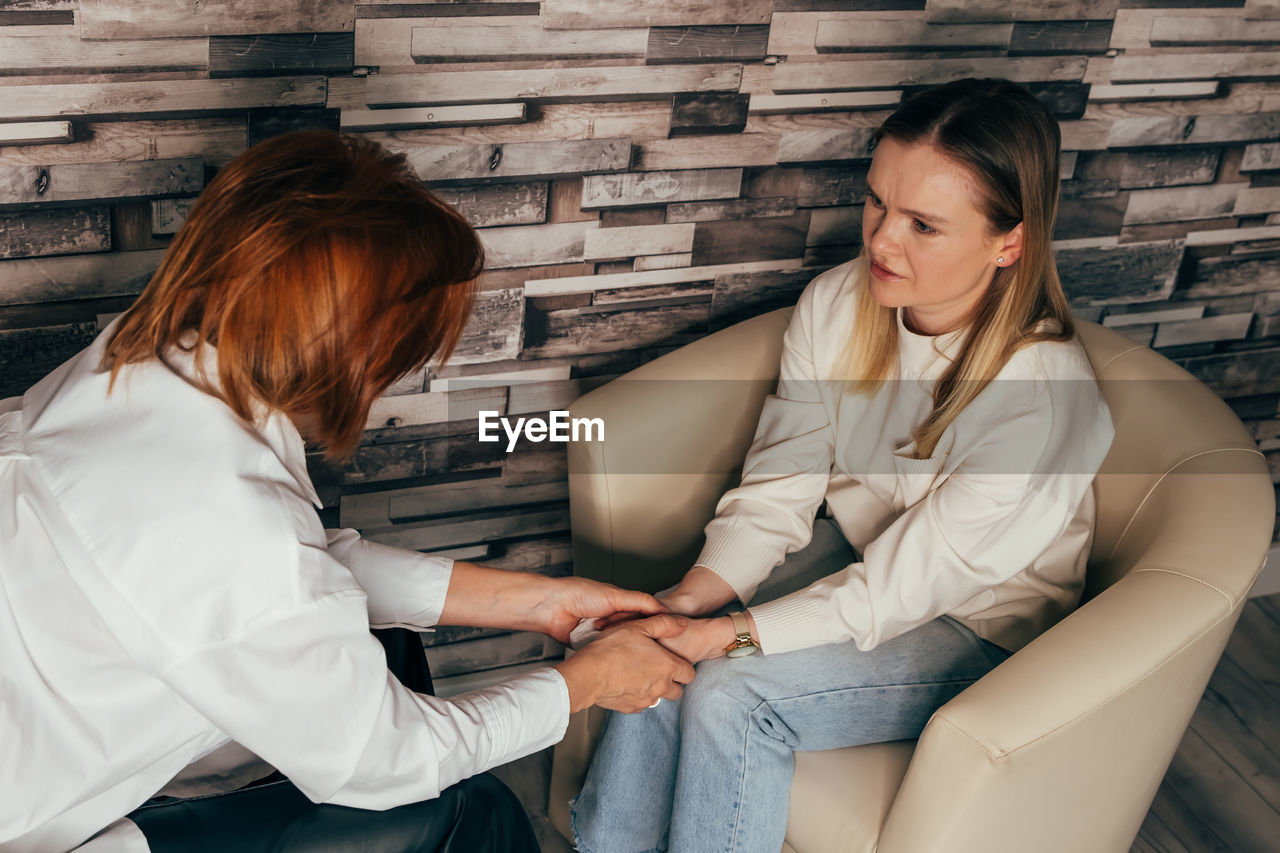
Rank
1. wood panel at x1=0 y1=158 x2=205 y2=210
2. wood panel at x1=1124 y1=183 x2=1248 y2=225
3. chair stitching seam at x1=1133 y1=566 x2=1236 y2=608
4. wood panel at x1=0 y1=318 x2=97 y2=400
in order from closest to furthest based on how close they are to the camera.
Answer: chair stitching seam at x1=1133 y1=566 x2=1236 y2=608, wood panel at x1=0 y1=158 x2=205 y2=210, wood panel at x1=0 y1=318 x2=97 y2=400, wood panel at x1=1124 y1=183 x2=1248 y2=225

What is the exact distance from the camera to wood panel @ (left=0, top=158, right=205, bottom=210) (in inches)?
58.2

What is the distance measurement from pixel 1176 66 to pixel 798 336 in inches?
37.2

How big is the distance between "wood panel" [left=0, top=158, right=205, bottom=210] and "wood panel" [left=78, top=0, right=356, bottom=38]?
0.17m

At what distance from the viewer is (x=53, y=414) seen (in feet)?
3.52

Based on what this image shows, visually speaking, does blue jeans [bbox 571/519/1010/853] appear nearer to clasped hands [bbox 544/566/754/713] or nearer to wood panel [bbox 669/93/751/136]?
clasped hands [bbox 544/566/754/713]

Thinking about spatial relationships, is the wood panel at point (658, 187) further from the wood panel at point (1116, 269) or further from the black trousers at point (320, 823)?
the black trousers at point (320, 823)

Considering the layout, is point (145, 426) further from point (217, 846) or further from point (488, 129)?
point (488, 129)

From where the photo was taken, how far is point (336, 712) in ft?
3.61

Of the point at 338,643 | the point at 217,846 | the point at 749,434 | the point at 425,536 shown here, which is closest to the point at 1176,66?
the point at 749,434

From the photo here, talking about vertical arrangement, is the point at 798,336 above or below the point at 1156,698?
above

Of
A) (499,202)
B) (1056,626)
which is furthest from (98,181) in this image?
(1056,626)

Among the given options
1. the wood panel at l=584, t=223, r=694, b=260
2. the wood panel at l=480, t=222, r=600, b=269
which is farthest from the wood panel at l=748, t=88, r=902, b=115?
the wood panel at l=480, t=222, r=600, b=269

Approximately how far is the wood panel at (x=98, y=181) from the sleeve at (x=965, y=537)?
38.7 inches

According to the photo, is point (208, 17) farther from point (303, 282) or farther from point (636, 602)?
point (636, 602)
